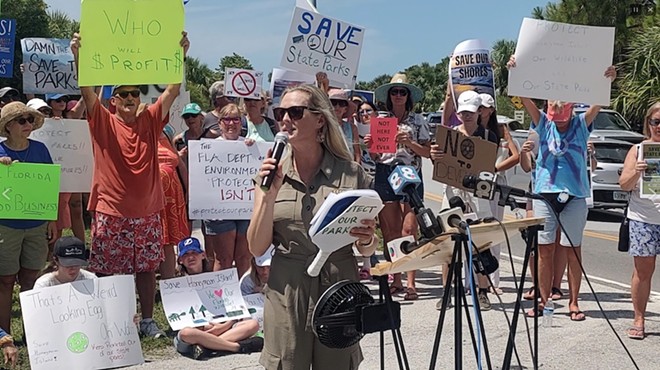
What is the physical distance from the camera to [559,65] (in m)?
6.31

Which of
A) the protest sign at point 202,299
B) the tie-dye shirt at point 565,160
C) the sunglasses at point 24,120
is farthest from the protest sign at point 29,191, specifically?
the tie-dye shirt at point 565,160

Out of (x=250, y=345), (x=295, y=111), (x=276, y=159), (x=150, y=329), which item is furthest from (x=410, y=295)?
(x=276, y=159)

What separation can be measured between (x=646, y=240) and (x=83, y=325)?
4223 millimetres

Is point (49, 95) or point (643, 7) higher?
point (643, 7)

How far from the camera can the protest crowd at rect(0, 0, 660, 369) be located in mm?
3281

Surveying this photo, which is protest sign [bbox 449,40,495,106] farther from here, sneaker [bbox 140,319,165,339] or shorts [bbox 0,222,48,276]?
shorts [bbox 0,222,48,276]

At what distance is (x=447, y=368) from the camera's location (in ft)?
17.7

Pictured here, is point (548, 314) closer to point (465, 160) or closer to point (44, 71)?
point (465, 160)

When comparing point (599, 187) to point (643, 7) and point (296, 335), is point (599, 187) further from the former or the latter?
point (643, 7)

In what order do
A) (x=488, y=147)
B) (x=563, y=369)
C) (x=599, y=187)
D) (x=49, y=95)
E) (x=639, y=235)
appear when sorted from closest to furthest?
(x=488, y=147) → (x=563, y=369) → (x=639, y=235) → (x=49, y=95) → (x=599, y=187)

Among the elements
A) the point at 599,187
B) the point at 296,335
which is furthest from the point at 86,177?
the point at 599,187

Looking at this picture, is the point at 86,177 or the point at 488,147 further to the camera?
the point at 86,177

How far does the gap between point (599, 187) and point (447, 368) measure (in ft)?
31.8

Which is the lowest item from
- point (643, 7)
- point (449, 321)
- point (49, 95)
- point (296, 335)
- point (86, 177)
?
point (449, 321)
